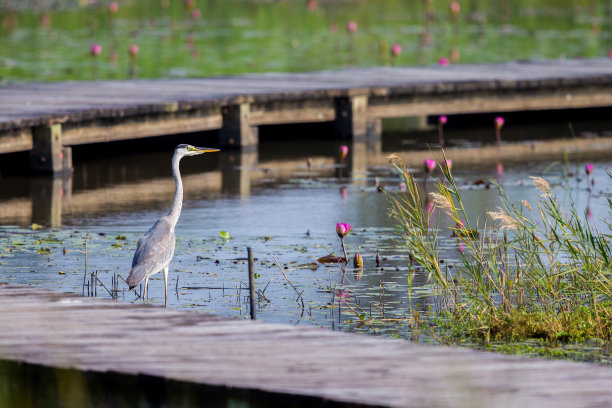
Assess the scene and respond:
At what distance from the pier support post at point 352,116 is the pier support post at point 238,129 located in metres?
1.25

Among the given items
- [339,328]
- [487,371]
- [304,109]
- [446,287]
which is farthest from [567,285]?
[304,109]

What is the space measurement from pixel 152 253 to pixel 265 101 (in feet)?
22.5

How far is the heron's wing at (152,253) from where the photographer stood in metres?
7.38

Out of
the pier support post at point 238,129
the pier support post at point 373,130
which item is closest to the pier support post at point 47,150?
the pier support post at point 238,129

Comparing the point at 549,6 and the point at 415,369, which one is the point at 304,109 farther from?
the point at 549,6

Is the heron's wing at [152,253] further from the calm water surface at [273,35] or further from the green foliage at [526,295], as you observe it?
the calm water surface at [273,35]

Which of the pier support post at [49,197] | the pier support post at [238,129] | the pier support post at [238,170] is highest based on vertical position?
the pier support post at [238,129]

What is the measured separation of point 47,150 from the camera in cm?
1230

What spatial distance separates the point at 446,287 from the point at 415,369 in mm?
1833

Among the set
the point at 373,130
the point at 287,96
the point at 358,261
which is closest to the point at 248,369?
the point at 358,261

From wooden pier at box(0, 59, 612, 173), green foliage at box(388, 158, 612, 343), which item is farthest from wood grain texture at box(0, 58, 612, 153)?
green foliage at box(388, 158, 612, 343)

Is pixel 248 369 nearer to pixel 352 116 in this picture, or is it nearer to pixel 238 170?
pixel 238 170

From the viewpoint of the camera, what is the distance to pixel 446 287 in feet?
23.4

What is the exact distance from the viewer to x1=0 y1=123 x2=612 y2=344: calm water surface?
312 inches
